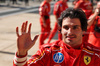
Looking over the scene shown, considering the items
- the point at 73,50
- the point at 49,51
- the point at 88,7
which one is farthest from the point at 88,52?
the point at 88,7

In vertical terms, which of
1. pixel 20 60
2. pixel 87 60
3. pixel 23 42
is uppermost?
pixel 23 42

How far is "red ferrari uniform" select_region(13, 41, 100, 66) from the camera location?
63.1 inches

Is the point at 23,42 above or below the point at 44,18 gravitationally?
above

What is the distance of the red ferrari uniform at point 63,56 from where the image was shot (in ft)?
5.26

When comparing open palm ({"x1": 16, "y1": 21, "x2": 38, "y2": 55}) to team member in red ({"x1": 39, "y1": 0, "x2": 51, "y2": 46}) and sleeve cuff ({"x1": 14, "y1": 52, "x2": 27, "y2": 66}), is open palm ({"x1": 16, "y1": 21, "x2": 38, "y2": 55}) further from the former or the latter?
team member in red ({"x1": 39, "y1": 0, "x2": 51, "y2": 46})

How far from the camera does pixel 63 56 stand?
1621mm

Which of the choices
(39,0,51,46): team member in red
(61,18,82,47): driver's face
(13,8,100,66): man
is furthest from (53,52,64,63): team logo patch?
(39,0,51,46): team member in red

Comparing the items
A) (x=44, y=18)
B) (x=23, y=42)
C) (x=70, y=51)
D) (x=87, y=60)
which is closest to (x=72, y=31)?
(x=70, y=51)

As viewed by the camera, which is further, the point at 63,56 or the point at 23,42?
the point at 63,56

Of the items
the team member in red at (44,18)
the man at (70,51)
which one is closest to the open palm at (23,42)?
the man at (70,51)

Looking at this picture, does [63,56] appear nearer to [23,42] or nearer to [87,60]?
[87,60]

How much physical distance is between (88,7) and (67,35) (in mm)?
3804

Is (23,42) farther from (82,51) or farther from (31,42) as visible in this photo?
(82,51)

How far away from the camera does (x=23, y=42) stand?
4.58 ft
